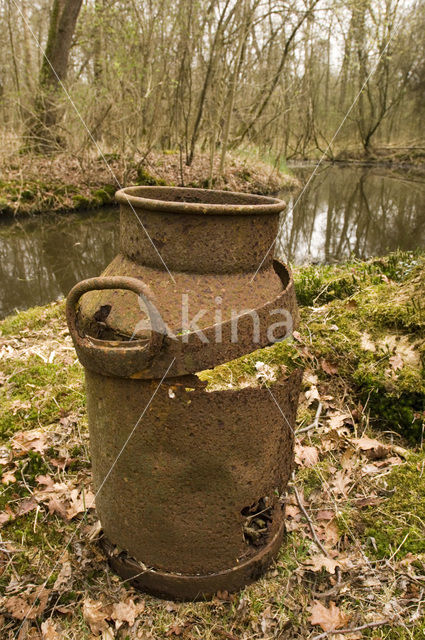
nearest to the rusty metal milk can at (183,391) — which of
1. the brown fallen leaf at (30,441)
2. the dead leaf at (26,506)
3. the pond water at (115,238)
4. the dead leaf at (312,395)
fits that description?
the dead leaf at (26,506)

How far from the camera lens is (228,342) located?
68.9 inches

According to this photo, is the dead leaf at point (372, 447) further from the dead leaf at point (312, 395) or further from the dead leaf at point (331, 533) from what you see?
the dead leaf at point (331, 533)

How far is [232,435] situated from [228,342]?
43cm

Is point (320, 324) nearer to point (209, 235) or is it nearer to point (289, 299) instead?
point (289, 299)

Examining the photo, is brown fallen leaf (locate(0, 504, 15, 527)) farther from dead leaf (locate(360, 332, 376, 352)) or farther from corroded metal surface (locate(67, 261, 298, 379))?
dead leaf (locate(360, 332, 376, 352))

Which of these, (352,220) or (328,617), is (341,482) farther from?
(352,220)

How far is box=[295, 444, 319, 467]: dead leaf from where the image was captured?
2971 mm

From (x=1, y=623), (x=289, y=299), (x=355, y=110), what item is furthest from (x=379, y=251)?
(x=355, y=110)

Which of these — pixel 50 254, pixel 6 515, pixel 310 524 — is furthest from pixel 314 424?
pixel 50 254

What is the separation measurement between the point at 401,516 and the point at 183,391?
1603 mm

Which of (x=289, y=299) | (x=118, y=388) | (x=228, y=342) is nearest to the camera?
(x=228, y=342)

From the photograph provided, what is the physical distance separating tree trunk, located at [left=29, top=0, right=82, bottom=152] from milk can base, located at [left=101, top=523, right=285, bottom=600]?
1174cm

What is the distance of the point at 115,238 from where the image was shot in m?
10.5

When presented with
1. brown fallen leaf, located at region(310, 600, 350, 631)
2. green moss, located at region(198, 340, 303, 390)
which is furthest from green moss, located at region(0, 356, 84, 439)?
brown fallen leaf, located at region(310, 600, 350, 631)
